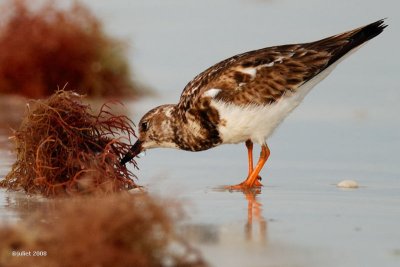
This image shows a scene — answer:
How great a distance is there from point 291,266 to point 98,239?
1206mm

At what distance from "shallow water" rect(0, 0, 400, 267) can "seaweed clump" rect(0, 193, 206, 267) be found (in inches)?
12.2

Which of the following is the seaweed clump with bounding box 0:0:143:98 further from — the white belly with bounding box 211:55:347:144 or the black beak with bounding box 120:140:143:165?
the white belly with bounding box 211:55:347:144

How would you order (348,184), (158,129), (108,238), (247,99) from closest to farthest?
(108,238), (348,184), (247,99), (158,129)

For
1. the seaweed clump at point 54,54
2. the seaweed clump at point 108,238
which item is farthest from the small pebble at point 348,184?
the seaweed clump at point 54,54

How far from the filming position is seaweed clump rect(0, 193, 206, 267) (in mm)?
5434

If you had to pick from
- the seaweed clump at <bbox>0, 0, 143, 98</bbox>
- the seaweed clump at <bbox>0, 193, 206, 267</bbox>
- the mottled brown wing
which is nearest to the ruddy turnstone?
the mottled brown wing

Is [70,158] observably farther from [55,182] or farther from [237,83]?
[237,83]

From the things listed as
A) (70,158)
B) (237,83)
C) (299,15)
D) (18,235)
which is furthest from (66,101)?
(299,15)

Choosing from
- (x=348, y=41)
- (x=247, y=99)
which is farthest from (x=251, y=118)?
(x=348, y=41)

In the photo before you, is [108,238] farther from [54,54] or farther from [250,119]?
[54,54]

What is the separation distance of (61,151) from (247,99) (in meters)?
1.77

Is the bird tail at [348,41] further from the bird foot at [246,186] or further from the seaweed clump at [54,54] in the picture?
the seaweed clump at [54,54]

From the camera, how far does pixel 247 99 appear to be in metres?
9.36

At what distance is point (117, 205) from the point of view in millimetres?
5598
